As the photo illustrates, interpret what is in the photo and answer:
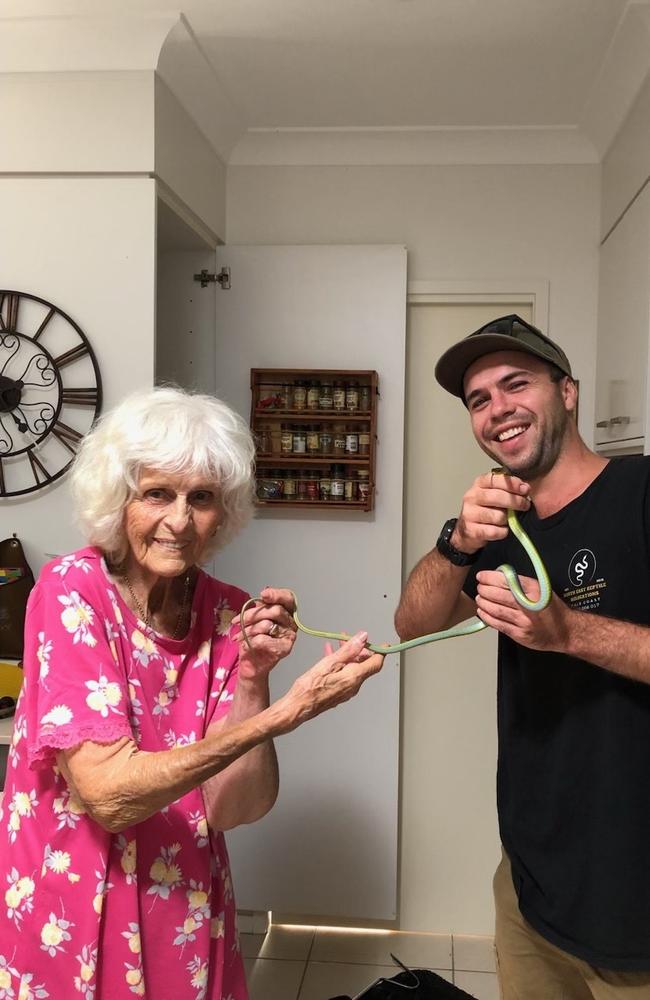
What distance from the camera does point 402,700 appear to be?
2688 mm

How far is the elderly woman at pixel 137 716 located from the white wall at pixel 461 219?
4.76ft

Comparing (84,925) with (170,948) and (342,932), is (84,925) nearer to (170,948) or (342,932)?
(170,948)

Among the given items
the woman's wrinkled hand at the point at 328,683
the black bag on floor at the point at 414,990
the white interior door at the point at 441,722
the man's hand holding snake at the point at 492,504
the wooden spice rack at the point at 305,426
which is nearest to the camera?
the woman's wrinkled hand at the point at 328,683

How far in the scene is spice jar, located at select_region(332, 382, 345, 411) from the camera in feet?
8.27

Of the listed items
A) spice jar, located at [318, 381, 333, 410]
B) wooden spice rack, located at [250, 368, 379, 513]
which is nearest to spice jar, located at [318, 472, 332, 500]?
wooden spice rack, located at [250, 368, 379, 513]

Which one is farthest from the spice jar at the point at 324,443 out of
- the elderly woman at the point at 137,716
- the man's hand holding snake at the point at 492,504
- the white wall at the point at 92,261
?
the man's hand holding snake at the point at 492,504

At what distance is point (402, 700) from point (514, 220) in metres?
1.56

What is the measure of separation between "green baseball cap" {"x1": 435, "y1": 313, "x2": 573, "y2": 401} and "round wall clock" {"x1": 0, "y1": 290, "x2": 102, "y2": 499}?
3.40ft

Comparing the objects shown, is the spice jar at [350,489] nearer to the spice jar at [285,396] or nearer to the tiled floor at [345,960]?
the spice jar at [285,396]

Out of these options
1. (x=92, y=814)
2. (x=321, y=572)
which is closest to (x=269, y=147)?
(x=321, y=572)

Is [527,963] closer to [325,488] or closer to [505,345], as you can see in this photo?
[505,345]

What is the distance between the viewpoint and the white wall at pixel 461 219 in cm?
253

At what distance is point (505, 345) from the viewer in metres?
1.34

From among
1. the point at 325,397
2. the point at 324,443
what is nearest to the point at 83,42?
the point at 325,397
